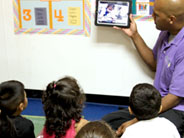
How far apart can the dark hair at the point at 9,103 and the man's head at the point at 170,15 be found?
1.10 meters

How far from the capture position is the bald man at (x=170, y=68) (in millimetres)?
1652

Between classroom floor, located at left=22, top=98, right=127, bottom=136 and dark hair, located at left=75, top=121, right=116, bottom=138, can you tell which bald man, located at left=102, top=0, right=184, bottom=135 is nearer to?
classroom floor, located at left=22, top=98, right=127, bottom=136

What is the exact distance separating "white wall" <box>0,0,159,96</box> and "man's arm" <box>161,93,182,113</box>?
0.65 meters

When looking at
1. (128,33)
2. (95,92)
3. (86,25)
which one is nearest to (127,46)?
Answer: (128,33)

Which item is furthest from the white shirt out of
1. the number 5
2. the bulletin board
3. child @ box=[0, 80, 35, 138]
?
the number 5

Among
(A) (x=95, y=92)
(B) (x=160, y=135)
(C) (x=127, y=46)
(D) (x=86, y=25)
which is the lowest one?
(A) (x=95, y=92)

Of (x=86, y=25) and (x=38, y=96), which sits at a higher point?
(x=86, y=25)

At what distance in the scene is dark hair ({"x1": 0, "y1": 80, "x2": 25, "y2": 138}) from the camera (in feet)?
4.29

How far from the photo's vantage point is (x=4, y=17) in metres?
2.46

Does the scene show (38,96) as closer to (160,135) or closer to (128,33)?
(128,33)

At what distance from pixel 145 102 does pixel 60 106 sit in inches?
20.1

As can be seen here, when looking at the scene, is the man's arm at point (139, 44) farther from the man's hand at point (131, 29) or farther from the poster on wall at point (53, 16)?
the poster on wall at point (53, 16)

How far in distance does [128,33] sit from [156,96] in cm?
83

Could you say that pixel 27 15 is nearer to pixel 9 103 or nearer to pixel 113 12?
pixel 113 12
